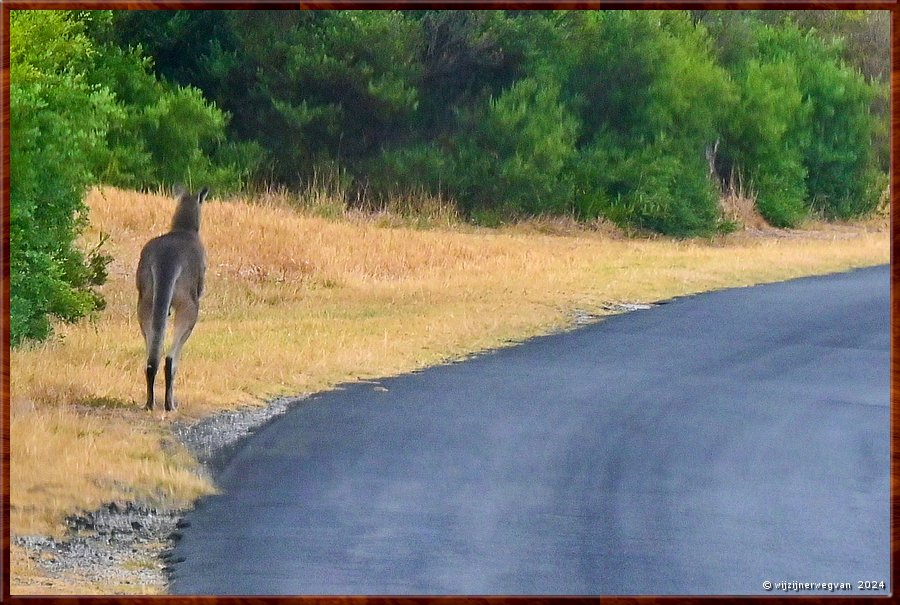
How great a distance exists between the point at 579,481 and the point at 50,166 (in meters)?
3.13

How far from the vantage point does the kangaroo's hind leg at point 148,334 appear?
888 cm

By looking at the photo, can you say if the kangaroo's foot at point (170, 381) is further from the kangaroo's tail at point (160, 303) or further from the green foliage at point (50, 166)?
the green foliage at point (50, 166)

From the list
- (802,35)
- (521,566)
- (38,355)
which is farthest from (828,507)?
(38,355)

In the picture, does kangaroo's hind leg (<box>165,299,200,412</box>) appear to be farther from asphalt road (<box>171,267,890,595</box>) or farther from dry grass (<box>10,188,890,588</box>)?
asphalt road (<box>171,267,890,595</box>)

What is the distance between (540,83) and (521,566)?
4526mm

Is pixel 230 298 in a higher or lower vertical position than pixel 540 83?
lower

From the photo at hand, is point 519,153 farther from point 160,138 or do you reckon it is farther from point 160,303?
point 160,303

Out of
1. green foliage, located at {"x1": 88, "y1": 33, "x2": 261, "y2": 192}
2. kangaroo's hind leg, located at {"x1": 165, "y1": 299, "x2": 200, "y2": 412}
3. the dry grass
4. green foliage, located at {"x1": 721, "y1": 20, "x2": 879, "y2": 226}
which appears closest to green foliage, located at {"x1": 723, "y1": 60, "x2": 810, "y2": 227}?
green foliage, located at {"x1": 721, "y1": 20, "x2": 879, "y2": 226}

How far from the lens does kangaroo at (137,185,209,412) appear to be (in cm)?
895

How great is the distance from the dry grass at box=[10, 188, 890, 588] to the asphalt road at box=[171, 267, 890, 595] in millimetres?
374

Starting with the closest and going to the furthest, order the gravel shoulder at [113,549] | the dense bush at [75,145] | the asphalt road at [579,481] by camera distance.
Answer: the gravel shoulder at [113,549], the asphalt road at [579,481], the dense bush at [75,145]

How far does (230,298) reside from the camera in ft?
33.0

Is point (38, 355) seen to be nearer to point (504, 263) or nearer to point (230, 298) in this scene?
point (230, 298)

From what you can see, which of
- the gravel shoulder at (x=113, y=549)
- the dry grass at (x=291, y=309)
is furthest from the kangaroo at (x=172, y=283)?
the gravel shoulder at (x=113, y=549)
